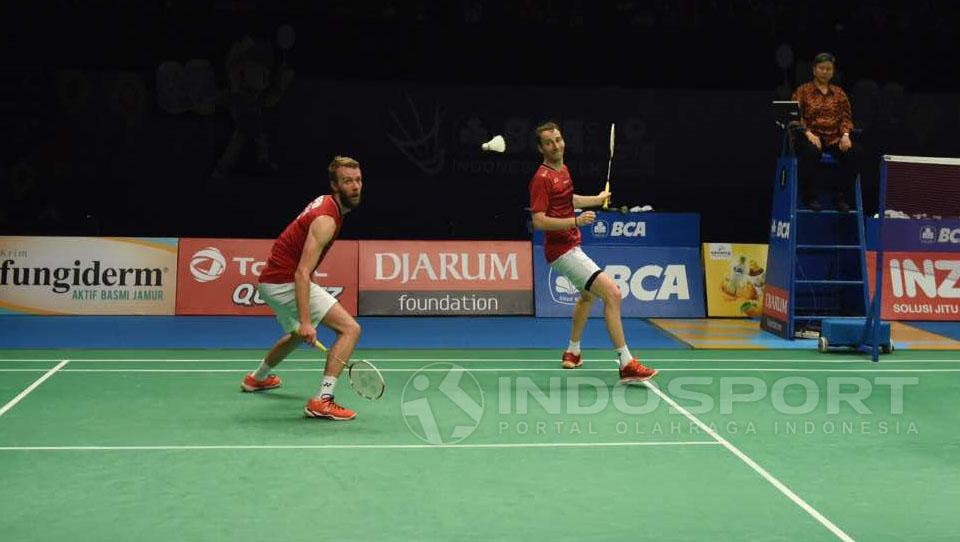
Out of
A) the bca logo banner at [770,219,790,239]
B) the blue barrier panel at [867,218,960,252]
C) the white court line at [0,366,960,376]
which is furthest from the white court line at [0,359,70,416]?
the blue barrier panel at [867,218,960,252]

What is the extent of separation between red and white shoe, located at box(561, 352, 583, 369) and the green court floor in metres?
0.11

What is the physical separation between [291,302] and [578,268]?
237 centimetres

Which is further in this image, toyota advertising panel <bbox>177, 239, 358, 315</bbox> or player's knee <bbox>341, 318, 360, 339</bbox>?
toyota advertising panel <bbox>177, 239, 358, 315</bbox>

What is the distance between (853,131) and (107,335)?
729 cm

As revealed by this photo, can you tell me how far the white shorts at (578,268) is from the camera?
28.9ft

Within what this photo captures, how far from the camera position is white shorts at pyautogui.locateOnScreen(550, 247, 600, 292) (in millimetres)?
8797

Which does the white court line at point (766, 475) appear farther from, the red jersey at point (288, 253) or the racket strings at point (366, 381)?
the red jersey at point (288, 253)

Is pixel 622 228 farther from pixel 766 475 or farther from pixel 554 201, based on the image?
pixel 766 475

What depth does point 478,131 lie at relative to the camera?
14.4m

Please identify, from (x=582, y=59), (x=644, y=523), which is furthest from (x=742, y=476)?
(x=582, y=59)

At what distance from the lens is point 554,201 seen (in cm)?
887

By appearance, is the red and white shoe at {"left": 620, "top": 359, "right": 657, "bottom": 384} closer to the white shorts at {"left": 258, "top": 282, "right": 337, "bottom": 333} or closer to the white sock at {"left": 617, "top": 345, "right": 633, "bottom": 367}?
the white sock at {"left": 617, "top": 345, "right": 633, "bottom": 367}

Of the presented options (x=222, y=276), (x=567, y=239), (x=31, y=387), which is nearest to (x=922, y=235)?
(x=567, y=239)

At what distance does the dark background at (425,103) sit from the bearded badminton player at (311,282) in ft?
21.1
